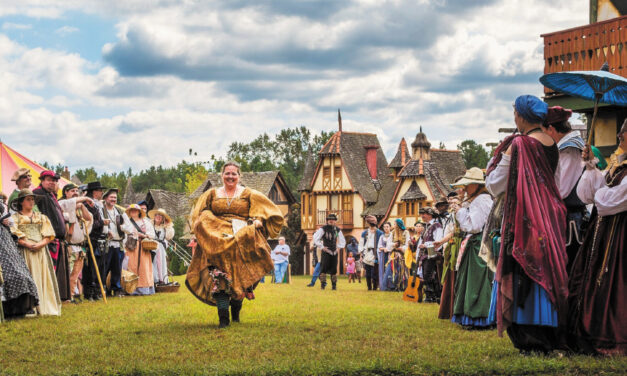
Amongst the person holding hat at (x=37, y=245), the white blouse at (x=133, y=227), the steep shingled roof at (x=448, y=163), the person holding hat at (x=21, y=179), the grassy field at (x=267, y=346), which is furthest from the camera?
the steep shingled roof at (x=448, y=163)

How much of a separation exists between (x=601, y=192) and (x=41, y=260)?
8.34m

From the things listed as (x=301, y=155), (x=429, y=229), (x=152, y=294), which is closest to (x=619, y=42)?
(x=429, y=229)

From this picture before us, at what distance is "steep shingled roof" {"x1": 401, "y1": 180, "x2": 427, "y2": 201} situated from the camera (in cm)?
5328

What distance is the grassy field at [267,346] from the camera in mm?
6754

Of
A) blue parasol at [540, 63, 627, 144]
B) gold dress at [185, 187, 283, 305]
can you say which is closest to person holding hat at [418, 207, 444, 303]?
gold dress at [185, 187, 283, 305]

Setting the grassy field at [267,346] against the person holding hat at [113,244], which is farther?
the person holding hat at [113,244]

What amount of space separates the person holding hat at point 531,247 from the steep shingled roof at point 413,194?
151 ft

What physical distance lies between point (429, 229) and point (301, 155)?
88893 mm

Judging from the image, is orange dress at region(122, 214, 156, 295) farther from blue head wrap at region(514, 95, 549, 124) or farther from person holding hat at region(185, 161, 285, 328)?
blue head wrap at region(514, 95, 549, 124)

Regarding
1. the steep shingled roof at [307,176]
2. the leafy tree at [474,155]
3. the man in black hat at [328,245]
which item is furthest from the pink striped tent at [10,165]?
the leafy tree at [474,155]

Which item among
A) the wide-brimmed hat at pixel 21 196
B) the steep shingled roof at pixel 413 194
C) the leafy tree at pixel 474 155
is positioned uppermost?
the leafy tree at pixel 474 155

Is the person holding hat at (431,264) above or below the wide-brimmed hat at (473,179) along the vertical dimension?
below

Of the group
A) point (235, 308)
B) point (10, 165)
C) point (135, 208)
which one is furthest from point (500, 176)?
point (10, 165)

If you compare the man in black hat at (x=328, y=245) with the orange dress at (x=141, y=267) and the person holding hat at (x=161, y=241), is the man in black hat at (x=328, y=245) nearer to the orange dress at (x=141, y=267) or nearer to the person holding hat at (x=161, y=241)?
the person holding hat at (x=161, y=241)
